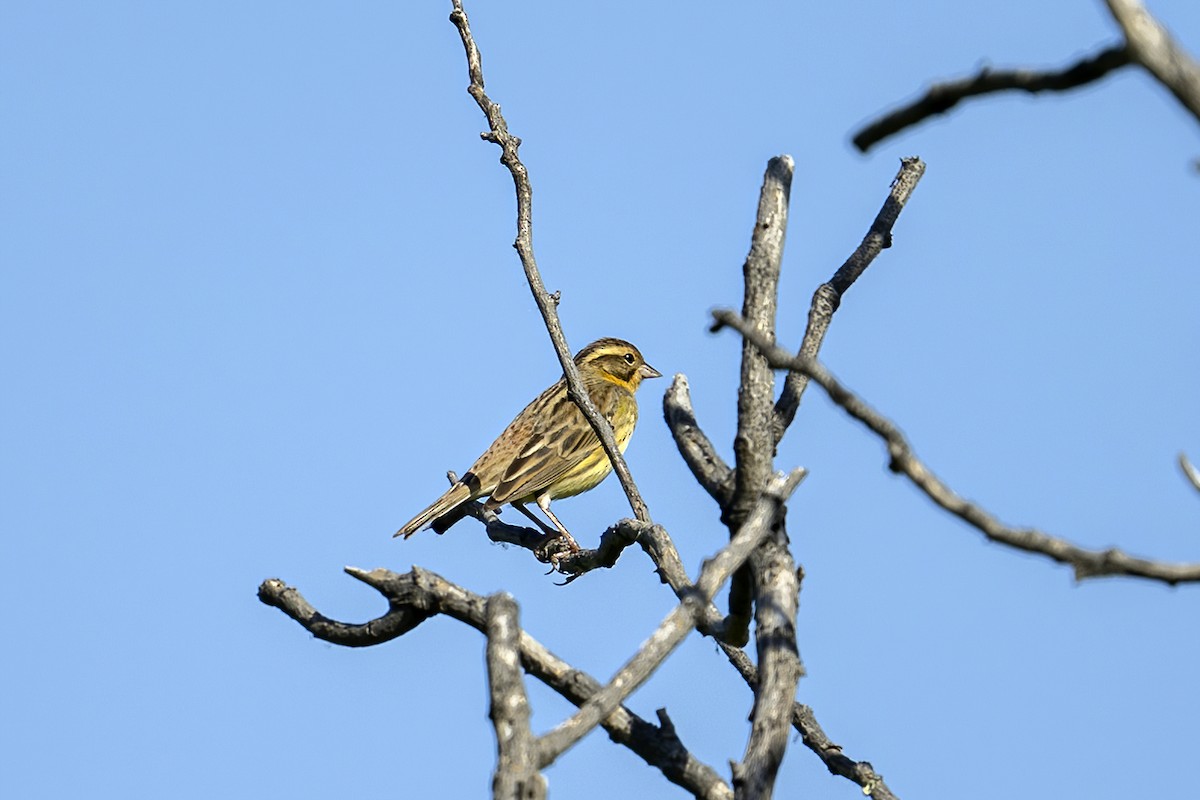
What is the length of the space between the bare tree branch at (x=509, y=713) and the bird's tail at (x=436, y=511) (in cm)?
695

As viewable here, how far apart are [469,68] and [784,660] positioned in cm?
391

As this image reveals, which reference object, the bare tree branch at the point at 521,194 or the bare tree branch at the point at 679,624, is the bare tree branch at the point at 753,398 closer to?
the bare tree branch at the point at 679,624

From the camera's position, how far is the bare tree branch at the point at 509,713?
9.51 ft

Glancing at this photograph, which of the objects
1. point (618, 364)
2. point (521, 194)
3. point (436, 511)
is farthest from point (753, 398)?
point (618, 364)

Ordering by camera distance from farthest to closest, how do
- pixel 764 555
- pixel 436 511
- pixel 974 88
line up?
pixel 436 511, pixel 764 555, pixel 974 88

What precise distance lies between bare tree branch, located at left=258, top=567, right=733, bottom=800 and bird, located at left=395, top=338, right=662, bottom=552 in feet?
18.3

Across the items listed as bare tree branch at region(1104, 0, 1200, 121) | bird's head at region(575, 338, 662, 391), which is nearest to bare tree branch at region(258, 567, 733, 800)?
bare tree branch at region(1104, 0, 1200, 121)

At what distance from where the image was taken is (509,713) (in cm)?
306

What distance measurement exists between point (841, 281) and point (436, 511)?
16.4ft

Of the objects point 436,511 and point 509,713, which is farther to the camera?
point 436,511

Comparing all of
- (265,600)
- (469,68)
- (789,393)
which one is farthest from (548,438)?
(265,600)

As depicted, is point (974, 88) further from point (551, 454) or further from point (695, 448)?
point (551, 454)

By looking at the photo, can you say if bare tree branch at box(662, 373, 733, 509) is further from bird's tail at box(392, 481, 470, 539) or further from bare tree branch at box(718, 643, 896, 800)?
bird's tail at box(392, 481, 470, 539)

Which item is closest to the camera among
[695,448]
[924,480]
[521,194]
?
[924,480]
